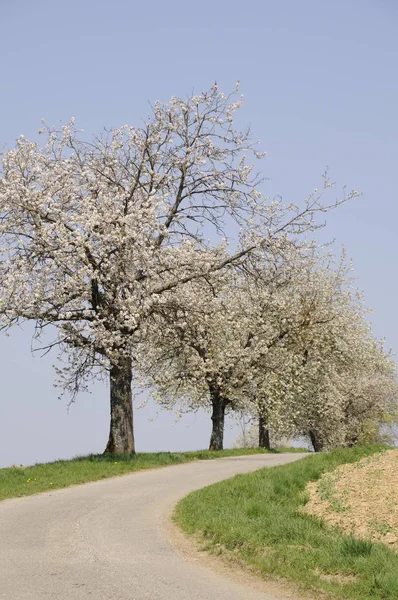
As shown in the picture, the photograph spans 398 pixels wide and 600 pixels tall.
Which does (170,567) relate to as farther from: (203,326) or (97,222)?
(203,326)

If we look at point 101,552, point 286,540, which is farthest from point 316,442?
point 101,552

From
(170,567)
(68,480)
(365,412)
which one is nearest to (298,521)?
(170,567)

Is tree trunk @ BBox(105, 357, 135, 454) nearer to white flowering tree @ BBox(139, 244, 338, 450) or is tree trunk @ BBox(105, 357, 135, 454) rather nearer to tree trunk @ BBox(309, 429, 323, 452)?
white flowering tree @ BBox(139, 244, 338, 450)

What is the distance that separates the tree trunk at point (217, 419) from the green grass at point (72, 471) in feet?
31.0

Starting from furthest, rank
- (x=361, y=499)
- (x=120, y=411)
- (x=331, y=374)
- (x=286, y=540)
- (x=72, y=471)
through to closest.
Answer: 1. (x=331, y=374)
2. (x=120, y=411)
3. (x=72, y=471)
4. (x=361, y=499)
5. (x=286, y=540)

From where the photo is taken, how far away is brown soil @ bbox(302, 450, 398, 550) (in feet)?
46.9

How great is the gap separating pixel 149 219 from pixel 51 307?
5.56 meters

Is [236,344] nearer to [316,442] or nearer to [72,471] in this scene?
[72,471]

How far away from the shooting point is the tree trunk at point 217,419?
41.9 m

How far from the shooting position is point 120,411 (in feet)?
102

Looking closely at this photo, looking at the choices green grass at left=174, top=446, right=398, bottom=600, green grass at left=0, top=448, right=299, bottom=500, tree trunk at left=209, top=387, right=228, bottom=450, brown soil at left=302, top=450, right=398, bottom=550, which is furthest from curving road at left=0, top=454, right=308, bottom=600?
tree trunk at left=209, top=387, right=228, bottom=450

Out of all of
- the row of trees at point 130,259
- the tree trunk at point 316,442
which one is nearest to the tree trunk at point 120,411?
the row of trees at point 130,259

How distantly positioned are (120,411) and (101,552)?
60.1ft

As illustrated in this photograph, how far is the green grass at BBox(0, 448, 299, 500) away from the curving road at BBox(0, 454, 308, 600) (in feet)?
4.45
